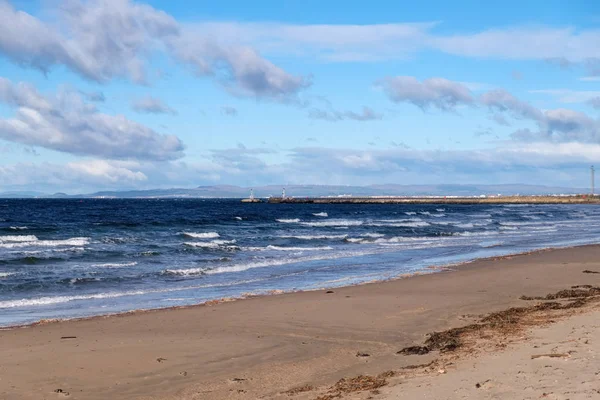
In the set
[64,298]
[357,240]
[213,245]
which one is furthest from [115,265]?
[357,240]

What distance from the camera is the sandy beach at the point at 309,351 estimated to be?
301 inches

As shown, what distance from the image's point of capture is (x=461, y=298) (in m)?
16.0

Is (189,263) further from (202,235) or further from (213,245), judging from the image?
(202,235)

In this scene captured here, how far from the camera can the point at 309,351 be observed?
1047 centimetres

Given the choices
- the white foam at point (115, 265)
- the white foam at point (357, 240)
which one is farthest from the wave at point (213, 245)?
the white foam at point (357, 240)

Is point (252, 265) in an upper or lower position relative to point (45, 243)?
lower

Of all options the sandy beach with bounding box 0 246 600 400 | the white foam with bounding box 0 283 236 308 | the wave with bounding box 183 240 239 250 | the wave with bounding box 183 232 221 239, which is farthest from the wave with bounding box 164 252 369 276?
the wave with bounding box 183 232 221 239

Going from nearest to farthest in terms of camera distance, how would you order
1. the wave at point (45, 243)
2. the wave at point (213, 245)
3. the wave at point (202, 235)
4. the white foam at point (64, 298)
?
the white foam at point (64, 298), the wave at point (213, 245), the wave at point (45, 243), the wave at point (202, 235)

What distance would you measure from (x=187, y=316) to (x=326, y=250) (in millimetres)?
19580

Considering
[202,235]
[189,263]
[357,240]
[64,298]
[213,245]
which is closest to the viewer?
[64,298]

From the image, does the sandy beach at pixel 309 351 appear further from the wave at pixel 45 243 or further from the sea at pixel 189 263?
the wave at pixel 45 243

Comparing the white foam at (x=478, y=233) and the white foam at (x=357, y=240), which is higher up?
the white foam at (x=357, y=240)

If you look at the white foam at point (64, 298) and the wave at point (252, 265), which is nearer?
the white foam at point (64, 298)

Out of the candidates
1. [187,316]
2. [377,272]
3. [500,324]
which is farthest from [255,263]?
[500,324]
